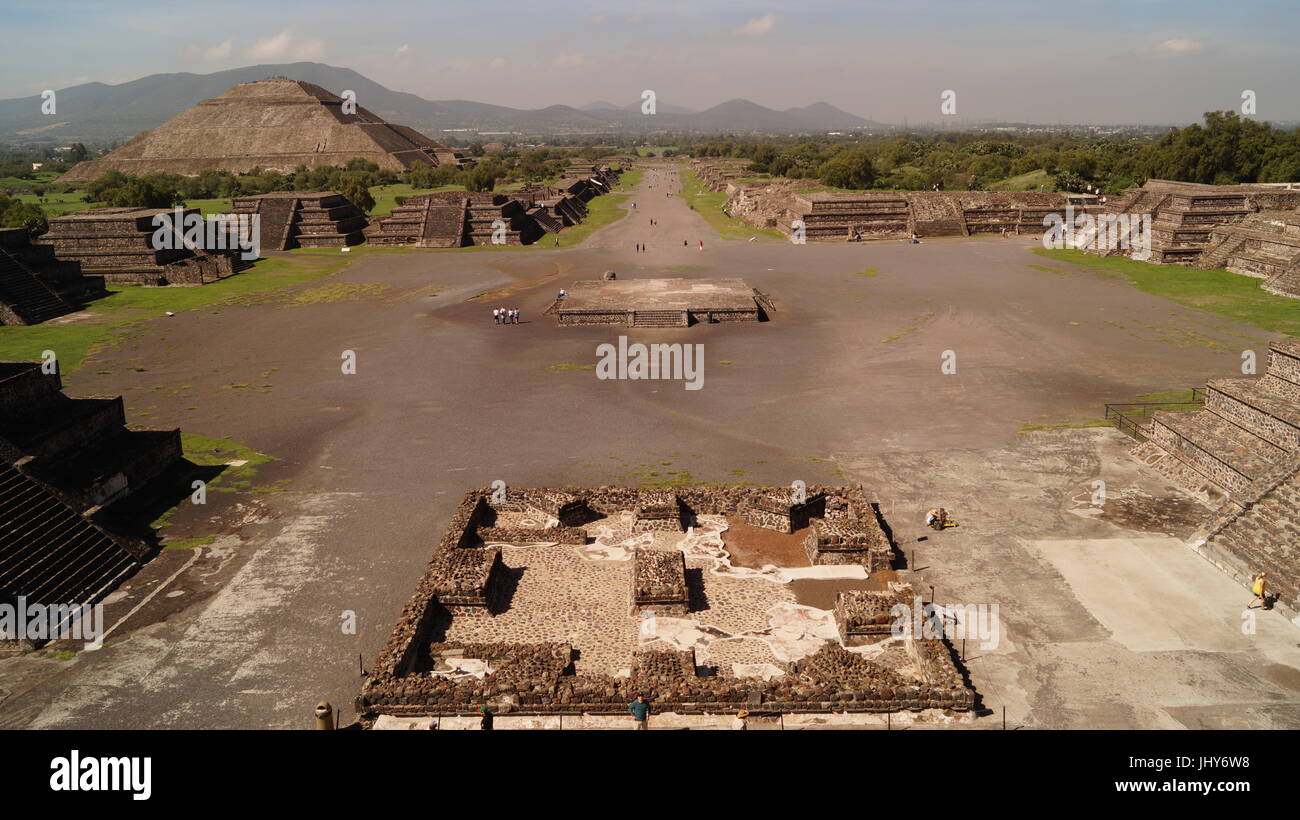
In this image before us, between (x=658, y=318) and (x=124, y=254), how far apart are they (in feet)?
120

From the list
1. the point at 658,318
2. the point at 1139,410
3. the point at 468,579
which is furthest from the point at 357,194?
the point at 1139,410

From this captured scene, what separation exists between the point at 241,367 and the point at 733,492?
22.4m

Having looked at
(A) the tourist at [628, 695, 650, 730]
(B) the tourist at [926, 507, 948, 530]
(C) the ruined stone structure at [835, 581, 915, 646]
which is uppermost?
(B) the tourist at [926, 507, 948, 530]

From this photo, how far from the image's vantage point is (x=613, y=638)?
1480cm

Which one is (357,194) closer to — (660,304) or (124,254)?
(124,254)

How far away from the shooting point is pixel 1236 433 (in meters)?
19.9

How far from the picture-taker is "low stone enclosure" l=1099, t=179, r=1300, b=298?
4273 cm

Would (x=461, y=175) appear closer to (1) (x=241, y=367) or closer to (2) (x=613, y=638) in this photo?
(1) (x=241, y=367)

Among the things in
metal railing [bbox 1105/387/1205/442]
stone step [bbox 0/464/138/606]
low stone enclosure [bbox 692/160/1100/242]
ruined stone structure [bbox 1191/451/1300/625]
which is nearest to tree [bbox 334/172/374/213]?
low stone enclosure [bbox 692/160/1100/242]

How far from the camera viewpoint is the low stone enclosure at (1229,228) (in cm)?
4273

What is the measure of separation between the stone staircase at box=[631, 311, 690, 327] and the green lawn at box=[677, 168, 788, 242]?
2857cm

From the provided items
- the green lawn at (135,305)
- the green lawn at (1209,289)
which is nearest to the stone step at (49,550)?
the green lawn at (135,305)

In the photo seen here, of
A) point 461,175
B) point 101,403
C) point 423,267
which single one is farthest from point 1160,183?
point 461,175

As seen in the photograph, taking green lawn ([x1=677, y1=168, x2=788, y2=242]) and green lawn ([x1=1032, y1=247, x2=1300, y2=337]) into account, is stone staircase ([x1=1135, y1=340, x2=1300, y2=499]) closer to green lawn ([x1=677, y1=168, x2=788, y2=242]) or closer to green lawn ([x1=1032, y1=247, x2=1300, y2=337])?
green lawn ([x1=1032, y1=247, x2=1300, y2=337])
